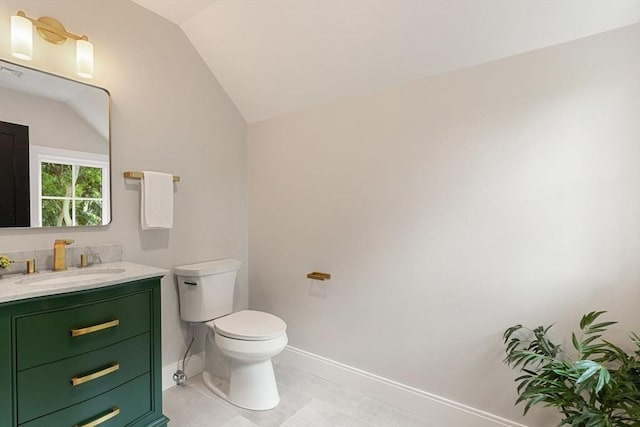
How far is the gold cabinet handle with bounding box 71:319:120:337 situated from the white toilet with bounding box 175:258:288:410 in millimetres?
646

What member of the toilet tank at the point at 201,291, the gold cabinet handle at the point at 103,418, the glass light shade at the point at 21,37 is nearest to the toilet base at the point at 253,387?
the toilet tank at the point at 201,291

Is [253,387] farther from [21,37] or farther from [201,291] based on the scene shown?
[21,37]

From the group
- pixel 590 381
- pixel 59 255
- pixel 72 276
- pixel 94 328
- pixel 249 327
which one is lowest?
pixel 249 327

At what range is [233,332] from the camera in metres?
1.85

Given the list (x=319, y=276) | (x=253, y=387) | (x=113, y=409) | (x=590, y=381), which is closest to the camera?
(x=590, y=381)

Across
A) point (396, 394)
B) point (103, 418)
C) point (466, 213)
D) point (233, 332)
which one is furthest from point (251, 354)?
point (466, 213)

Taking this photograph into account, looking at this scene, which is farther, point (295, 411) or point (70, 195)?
point (295, 411)

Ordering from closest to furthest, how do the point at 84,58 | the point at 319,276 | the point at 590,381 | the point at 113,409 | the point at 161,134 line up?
the point at 590,381 → the point at 113,409 → the point at 84,58 → the point at 161,134 → the point at 319,276

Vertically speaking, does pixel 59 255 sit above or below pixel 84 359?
above

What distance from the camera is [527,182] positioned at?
1.55m

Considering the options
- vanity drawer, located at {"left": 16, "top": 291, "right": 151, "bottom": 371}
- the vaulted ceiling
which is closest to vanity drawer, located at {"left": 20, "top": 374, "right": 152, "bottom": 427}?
vanity drawer, located at {"left": 16, "top": 291, "right": 151, "bottom": 371}

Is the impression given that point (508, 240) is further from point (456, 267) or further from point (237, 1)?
point (237, 1)

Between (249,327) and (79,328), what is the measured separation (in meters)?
0.88

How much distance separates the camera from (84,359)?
129 centimetres
